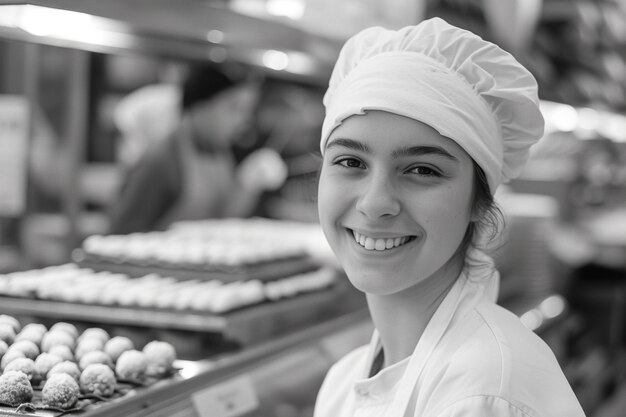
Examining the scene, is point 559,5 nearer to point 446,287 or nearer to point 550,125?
point 550,125

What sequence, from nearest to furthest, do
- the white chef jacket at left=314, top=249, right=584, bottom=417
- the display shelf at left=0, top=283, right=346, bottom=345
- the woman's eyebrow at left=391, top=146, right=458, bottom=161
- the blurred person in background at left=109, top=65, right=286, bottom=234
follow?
the white chef jacket at left=314, top=249, right=584, bottom=417
the woman's eyebrow at left=391, top=146, right=458, bottom=161
the display shelf at left=0, top=283, right=346, bottom=345
the blurred person in background at left=109, top=65, right=286, bottom=234

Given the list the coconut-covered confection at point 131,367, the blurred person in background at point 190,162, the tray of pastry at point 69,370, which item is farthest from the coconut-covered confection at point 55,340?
the blurred person in background at point 190,162

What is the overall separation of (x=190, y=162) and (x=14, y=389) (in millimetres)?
2770

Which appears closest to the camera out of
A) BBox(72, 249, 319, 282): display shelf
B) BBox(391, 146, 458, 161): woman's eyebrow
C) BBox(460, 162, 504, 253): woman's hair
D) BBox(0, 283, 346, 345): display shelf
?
BBox(391, 146, 458, 161): woman's eyebrow

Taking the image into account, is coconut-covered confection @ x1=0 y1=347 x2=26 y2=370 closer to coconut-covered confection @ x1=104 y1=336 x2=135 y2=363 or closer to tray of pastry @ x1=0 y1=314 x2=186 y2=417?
tray of pastry @ x1=0 y1=314 x2=186 y2=417

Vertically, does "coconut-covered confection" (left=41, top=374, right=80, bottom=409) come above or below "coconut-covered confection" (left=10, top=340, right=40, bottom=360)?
below

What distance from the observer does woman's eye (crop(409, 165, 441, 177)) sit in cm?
122

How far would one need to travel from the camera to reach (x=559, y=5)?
4582 millimetres

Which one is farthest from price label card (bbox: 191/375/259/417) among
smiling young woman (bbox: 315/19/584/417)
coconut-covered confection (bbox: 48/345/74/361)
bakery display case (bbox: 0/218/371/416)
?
smiling young woman (bbox: 315/19/584/417)

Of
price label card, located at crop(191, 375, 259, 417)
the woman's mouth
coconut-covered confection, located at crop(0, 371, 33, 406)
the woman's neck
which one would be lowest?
price label card, located at crop(191, 375, 259, 417)

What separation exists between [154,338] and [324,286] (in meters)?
0.74

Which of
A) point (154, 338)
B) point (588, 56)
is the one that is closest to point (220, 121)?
point (154, 338)

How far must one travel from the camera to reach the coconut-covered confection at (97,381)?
4.46 ft

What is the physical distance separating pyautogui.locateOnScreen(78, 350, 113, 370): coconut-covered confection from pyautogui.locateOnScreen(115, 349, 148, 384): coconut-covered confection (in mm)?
24
